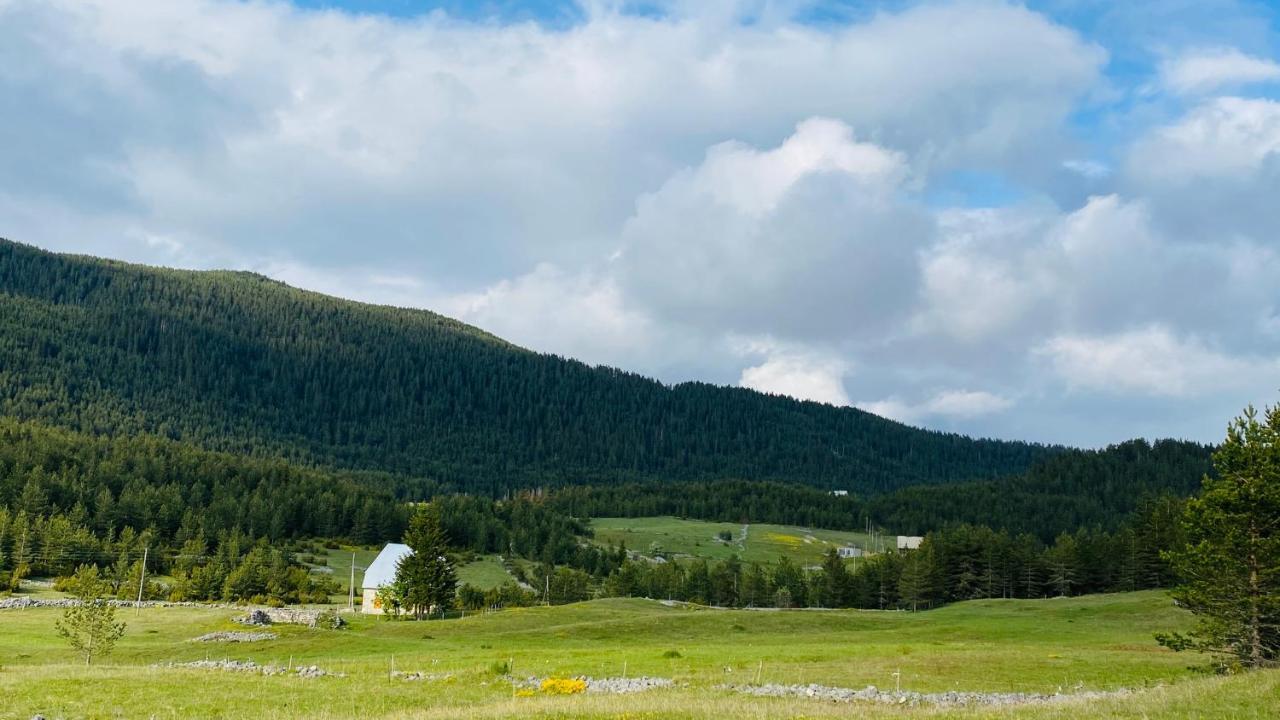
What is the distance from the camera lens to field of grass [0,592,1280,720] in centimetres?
2762

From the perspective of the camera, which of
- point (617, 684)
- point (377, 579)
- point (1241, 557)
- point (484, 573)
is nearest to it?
point (617, 684)

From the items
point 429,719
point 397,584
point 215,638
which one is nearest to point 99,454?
point 397,584

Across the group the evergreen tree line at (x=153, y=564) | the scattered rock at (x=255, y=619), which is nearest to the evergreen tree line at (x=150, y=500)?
the evergreen tree line at (x=153, y=564)

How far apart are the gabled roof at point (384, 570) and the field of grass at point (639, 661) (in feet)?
40.3

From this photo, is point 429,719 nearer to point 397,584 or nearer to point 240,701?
point 240,701

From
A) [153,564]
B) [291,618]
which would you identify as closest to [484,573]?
[153,564]

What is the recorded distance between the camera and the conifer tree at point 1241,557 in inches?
1559

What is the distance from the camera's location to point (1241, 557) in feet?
133

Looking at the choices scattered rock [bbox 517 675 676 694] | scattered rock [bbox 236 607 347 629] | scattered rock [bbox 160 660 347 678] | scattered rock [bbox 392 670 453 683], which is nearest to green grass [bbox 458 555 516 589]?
scattered rock [bbox 236 607 347 629]

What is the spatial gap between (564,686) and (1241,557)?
30488 mm

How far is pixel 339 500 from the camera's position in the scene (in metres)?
192

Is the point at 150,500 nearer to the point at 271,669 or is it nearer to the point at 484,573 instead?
the point at 484,573

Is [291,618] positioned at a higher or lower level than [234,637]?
lower

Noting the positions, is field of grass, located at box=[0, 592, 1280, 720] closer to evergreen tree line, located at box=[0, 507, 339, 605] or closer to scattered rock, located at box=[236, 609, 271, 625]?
scattered rock, located at box=[236, 609, 271, 625]
